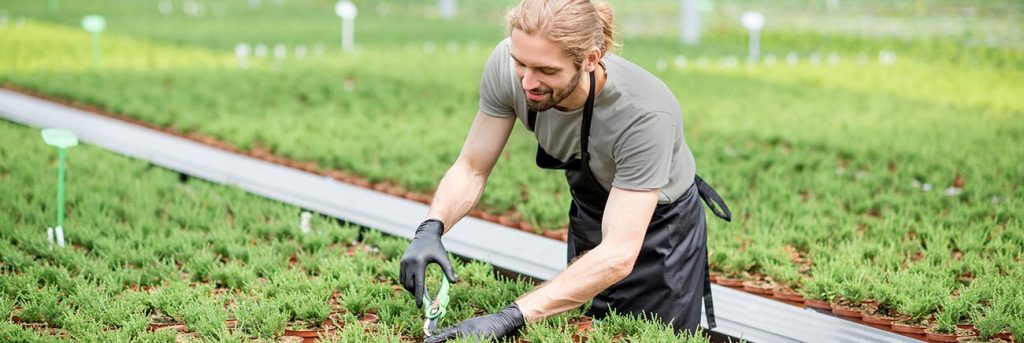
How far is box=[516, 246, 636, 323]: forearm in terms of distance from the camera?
3.18 metres

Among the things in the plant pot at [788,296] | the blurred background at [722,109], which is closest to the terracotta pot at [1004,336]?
the blurred background at [722,109]

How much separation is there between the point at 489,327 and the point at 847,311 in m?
1.65

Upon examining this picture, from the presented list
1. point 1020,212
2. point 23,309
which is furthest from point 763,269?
point 23,309

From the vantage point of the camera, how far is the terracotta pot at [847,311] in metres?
4.21

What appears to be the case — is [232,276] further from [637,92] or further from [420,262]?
[637,92]

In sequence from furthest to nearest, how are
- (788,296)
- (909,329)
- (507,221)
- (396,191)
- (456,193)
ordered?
(396,191) → (507,221) → (788,296) → (909,329) → (456,193)

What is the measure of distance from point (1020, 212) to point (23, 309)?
4.57 meters

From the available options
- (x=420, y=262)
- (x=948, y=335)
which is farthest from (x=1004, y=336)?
(x=420, y=262)

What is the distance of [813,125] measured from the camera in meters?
8.59

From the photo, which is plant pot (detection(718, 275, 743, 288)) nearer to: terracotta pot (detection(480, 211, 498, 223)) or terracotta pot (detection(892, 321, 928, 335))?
terracotta pot (detection(892, 321, 928, 335))

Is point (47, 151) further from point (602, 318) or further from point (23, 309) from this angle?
point (602, 318)

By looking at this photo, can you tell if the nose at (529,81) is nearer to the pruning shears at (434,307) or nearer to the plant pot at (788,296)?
the pruning shears at (434,307)

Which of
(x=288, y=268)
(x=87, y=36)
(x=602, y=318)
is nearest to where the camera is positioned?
(x=602, y=318)

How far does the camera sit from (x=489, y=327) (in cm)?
328
